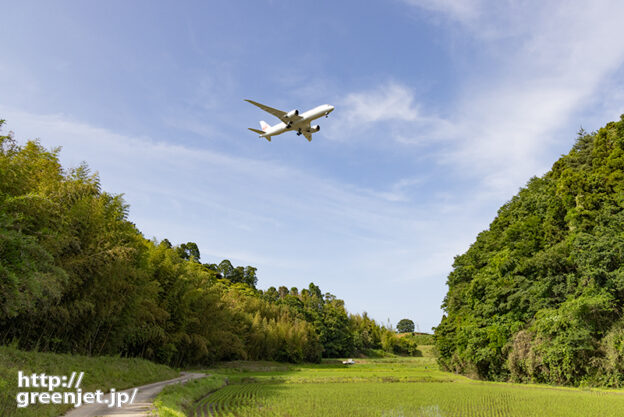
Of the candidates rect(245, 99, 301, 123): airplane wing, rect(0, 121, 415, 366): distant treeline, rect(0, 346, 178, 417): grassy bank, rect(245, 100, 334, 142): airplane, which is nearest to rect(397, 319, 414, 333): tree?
rect(0, 121, 415, 366): distant treeline

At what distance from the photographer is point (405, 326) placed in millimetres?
146250

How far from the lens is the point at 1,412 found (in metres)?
7.49

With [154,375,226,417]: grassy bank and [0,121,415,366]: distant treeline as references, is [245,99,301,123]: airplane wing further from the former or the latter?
[154,375,226,417]: grassy bank

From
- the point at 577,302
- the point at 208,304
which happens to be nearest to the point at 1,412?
the point at 577,302

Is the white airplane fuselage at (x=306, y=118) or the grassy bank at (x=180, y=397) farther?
the white airplane fuselage at (x=306, y=118)

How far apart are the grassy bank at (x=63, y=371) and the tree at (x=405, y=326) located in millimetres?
134357

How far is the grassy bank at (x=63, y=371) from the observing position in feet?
27.4

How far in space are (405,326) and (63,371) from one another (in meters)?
145

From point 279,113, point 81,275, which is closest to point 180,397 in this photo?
point 81,275

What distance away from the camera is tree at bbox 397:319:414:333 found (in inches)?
5723

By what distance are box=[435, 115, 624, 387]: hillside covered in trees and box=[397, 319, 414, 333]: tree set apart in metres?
117

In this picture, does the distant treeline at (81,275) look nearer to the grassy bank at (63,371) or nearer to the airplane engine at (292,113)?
the grassy bank at (63,371)

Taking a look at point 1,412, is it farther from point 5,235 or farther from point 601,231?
point 601,231

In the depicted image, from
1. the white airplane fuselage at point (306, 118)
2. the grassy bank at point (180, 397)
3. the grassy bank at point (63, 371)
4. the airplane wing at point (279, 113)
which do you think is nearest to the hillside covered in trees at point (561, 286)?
→ the white airplane fuselage at point (306, 118)
